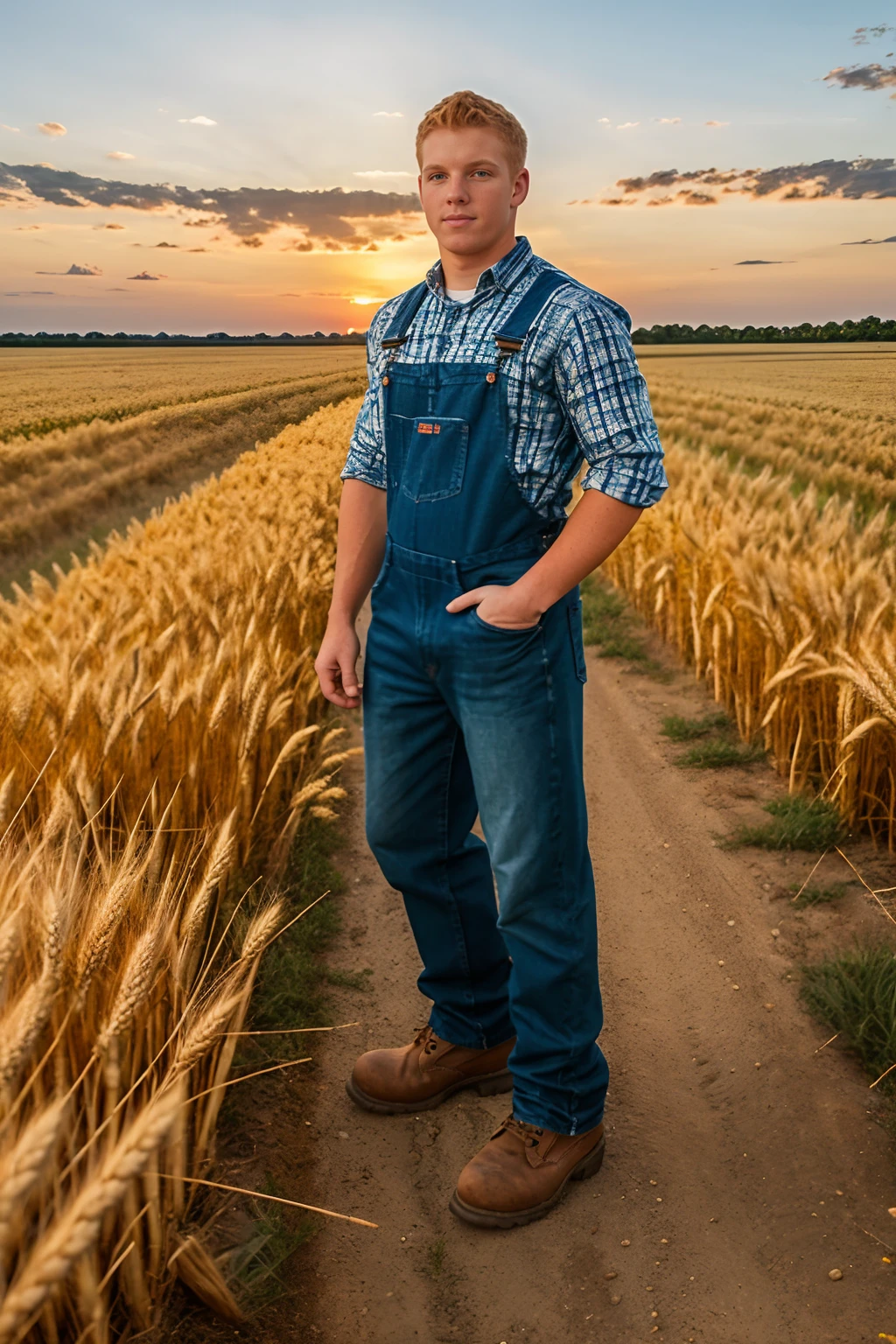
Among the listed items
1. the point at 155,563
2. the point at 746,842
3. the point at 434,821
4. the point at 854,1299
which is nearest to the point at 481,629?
the point at 434,821

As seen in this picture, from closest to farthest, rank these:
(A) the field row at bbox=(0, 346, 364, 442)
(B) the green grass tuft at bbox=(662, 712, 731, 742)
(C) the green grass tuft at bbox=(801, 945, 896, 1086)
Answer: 1. (C) the green grass tuft at bbox=(801, 945, 896, 1086)
2. (B) the green grass tuft at bbox=(662, 712, 731, 742)
3. (A) the field row at bbox=(0, 346, 364, 442)

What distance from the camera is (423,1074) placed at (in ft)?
8.21

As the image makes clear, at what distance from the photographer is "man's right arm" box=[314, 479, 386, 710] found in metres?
2.31

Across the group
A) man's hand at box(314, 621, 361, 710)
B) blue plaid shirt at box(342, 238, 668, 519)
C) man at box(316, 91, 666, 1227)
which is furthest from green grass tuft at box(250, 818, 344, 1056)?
blue plaid shirt at box(342, 238, 668, 519)

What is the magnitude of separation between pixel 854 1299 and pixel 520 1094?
0.75m

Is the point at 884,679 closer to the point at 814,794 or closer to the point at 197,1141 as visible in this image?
the point at 814,794

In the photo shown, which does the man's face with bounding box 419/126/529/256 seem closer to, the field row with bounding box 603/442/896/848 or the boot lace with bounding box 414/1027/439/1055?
the field row with bounding box 603/442/896/848

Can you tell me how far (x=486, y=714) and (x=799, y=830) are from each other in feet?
7.28

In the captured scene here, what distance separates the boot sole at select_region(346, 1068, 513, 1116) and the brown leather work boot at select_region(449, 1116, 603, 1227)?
0.98 feet

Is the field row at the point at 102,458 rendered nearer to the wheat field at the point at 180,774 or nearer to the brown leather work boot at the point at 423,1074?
the wheat field at the point at 180,774

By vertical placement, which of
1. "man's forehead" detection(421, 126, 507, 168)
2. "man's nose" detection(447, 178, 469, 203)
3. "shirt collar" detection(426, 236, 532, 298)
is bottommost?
"shirt collar" detection(426, 236, 532, 298)

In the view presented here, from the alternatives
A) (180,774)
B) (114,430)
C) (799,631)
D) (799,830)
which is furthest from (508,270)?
(114,430)

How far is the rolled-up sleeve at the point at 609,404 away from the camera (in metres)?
1.83

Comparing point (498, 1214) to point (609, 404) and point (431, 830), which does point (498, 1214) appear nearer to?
point (431, 830)
